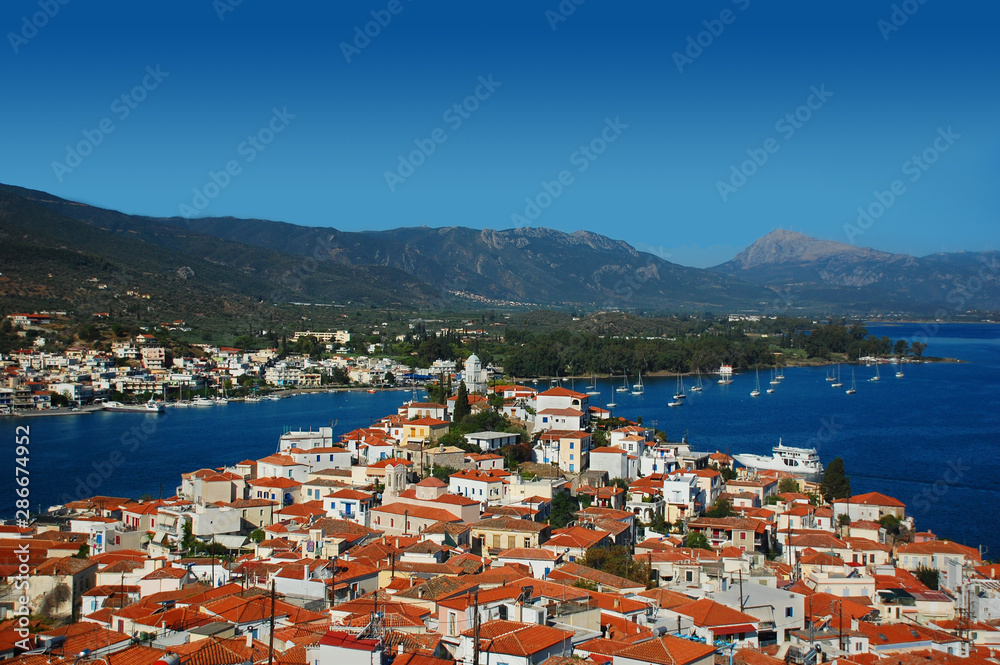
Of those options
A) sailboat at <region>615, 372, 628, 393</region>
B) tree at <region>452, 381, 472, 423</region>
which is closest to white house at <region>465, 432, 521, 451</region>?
tree at <region>452, 381, 472, 423</region>

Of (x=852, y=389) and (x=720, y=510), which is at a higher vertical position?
(x=852, y=389)

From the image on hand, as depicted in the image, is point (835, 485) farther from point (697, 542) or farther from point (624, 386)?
point (624, 386)

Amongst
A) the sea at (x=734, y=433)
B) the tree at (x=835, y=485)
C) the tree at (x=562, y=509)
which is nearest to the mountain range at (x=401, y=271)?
the sea at (x=734, y=433)

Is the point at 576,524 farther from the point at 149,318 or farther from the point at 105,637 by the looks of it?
the point at 149,318

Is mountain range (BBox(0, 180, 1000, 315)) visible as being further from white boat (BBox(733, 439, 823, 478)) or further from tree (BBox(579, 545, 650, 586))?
tree (BBox(579, 545, 650, 586))

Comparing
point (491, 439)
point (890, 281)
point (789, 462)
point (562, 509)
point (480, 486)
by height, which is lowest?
point (789, 462)

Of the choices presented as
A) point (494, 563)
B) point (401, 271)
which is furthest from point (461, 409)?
point (401, 271)

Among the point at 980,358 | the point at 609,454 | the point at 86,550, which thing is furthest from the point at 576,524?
the point at 980,358
